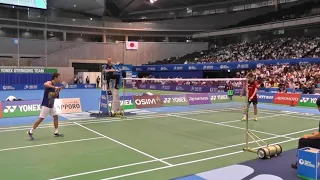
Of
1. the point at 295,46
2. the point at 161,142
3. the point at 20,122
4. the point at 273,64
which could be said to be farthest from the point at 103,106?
the point at 295,46

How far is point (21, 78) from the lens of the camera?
137 feet

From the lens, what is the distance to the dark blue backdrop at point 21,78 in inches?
1600

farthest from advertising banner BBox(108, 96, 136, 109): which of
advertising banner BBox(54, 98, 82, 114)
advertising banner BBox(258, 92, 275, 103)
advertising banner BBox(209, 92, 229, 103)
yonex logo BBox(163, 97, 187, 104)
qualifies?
advertising banner BBox(258, 92, 275, 103)

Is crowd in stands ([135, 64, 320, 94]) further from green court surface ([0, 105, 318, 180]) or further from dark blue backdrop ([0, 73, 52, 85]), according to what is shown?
dark blue backdrop ([0, 73, 52, 85])

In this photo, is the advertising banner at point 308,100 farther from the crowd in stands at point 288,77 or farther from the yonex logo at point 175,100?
the yonex logo at point 175,100

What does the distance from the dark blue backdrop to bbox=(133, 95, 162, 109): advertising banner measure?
28654mm

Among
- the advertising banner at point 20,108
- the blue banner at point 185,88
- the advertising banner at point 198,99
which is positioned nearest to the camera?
the advertising banner at point 20,108

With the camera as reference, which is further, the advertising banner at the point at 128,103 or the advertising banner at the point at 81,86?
the advertising banner at the point at 81,86

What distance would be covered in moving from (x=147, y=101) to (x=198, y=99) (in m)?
4.58

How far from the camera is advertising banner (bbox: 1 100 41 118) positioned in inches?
595

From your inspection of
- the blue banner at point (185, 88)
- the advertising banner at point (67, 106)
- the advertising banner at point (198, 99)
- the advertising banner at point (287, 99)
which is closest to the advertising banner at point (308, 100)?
the advertising banner at point (287, 99)

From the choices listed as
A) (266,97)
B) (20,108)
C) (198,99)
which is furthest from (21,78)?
(266,97)

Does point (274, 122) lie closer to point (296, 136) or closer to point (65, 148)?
point (296, 136)

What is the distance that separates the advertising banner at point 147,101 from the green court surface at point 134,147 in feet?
15.3
